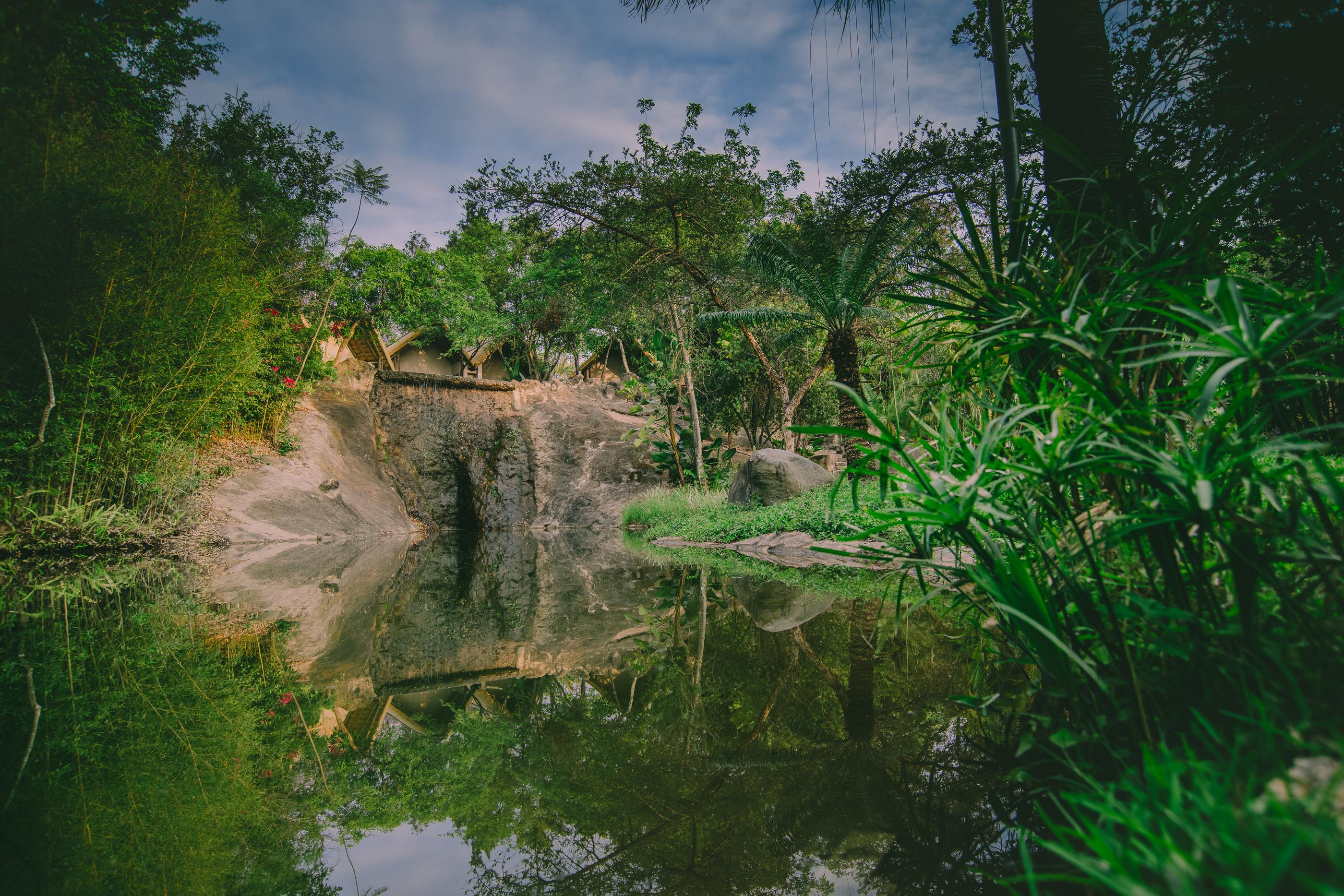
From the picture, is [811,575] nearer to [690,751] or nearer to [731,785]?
[690,751]

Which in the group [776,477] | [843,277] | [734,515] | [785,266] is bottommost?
[734,515]

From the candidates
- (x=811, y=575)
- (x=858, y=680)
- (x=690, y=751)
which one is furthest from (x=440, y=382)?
(x=690, y=751)

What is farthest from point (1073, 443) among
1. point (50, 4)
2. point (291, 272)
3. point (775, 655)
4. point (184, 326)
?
point (291, 272)

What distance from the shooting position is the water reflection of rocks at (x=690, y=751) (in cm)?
133

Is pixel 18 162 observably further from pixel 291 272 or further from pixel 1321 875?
pixel 1321 875

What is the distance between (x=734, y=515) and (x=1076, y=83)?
24.7 ft

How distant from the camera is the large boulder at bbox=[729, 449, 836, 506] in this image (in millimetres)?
10172

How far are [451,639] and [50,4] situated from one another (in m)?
8.58

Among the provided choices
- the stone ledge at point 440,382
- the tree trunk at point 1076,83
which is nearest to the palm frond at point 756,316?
the stone ledge at point 440,382

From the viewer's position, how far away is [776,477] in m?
10.2

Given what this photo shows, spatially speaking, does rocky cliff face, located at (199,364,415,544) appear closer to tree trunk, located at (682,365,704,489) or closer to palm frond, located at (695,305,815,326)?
tree trunk, located at (682,365,704,489)

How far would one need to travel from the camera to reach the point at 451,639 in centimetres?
364

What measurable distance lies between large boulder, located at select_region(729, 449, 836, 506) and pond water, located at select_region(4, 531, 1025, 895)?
6.32 m

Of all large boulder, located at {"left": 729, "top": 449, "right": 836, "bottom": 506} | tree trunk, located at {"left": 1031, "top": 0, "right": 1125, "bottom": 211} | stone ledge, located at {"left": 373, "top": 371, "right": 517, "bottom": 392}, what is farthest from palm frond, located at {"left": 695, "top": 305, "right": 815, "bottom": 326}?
tree trunk, located at {"left": 1031, "top": 0, "right": 1125, "bottom": 211}
